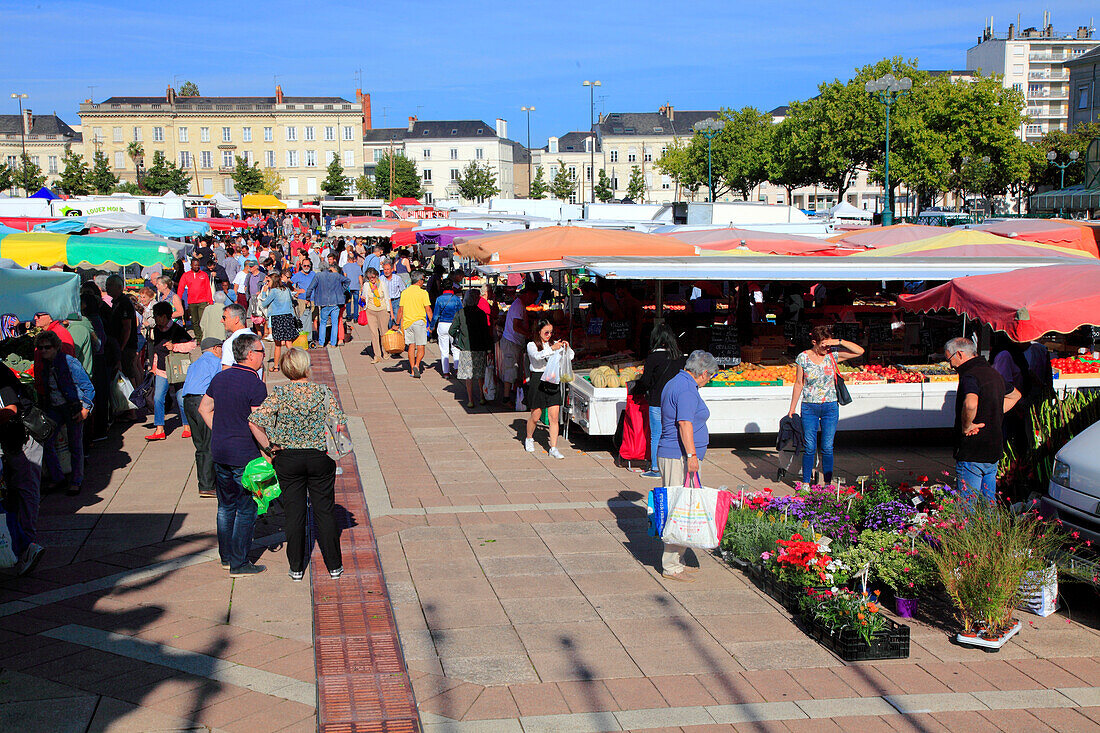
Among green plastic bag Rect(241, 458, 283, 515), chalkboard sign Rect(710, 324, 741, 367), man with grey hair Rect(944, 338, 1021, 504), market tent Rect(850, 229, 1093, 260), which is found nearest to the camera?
green plastic bag Rect(241, 458, 283, 515)

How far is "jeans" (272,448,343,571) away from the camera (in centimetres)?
644

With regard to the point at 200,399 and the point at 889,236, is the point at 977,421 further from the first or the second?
the point at 889,236

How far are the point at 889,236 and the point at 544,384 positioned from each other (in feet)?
30.8

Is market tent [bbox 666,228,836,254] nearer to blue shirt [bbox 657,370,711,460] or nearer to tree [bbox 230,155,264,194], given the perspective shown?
blue shirt [bbox 657,370,711,460]

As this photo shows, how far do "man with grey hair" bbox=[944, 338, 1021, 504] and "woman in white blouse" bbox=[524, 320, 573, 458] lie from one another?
4378 mm

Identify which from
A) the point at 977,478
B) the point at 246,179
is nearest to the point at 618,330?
the point at 977,478

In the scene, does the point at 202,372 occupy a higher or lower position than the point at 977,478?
higher

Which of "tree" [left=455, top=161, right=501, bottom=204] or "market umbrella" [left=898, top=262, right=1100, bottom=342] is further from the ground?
"tree" [left=455, top=161, right=501, bottom=204]

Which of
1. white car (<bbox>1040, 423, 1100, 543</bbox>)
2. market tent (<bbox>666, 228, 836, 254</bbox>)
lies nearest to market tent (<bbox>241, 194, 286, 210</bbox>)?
market tent (<bbox>666, 228, 836, 254</bbox>)

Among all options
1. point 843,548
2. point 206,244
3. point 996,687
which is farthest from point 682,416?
point 206,244

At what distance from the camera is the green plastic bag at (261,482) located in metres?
6.56

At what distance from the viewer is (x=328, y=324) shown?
Answer: 19797 millimetres

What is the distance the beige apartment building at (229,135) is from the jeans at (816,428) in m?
96.0

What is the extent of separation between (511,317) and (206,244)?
2338 centimetres
